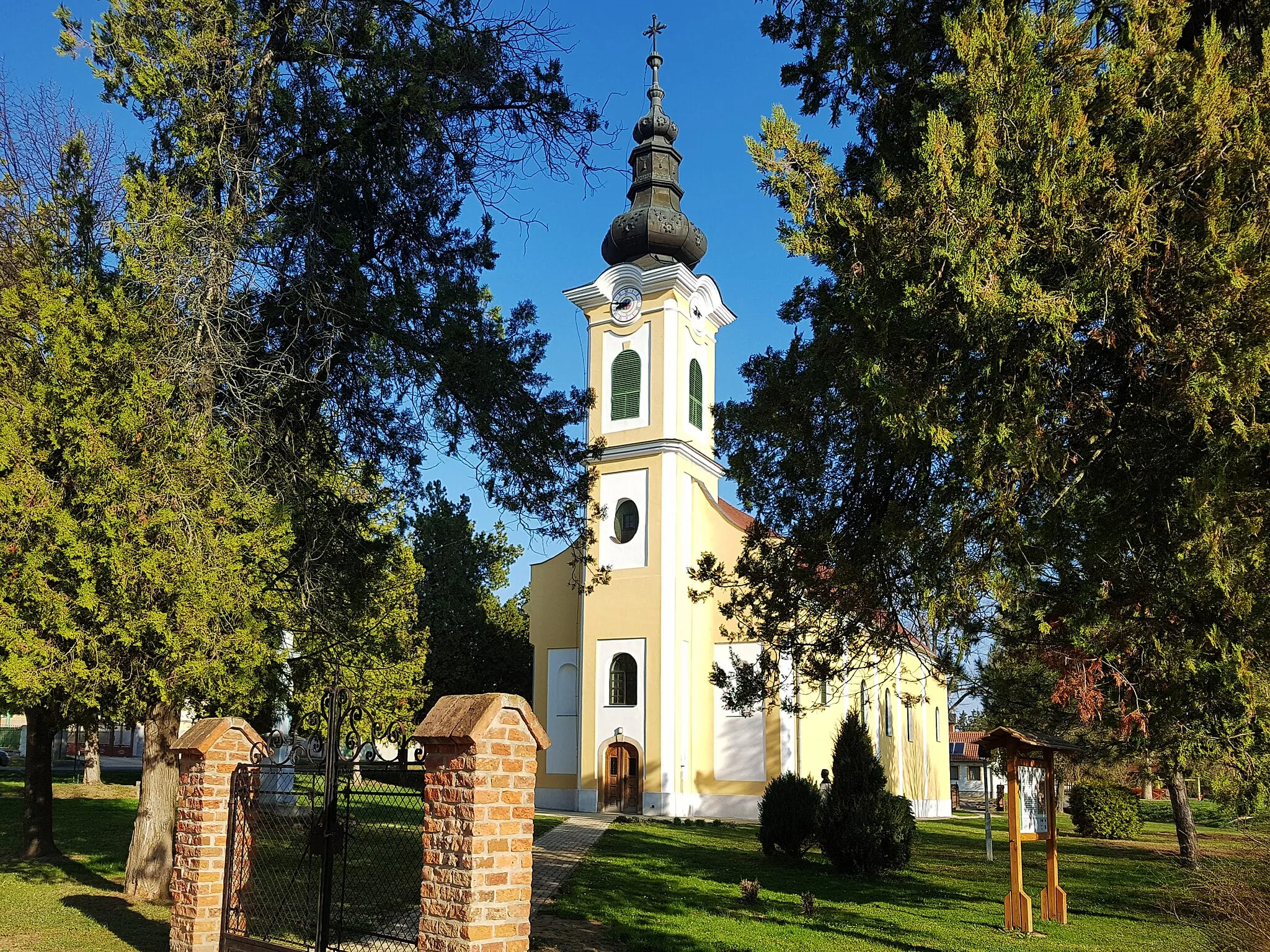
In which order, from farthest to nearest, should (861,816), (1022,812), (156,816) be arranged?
(861,816) < (1022,812) < (156,816)

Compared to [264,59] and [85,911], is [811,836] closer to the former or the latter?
[85,911]

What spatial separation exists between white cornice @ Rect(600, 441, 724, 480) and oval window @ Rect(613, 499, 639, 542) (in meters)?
1.38

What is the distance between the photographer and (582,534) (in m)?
11.6

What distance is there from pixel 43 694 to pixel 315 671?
7769 mm

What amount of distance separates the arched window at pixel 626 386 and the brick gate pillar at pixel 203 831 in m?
22.6

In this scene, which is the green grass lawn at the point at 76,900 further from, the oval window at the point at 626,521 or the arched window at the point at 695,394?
the arched window at the point at 695,394

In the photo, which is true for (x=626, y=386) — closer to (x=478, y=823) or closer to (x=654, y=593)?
(x=654, y=593)

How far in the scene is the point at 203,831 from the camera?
7.36 meters

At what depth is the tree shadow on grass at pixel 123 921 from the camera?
9016 mm

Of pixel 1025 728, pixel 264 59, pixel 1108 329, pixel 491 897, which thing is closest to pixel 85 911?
pixel 491 897

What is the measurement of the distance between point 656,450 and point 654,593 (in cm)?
418

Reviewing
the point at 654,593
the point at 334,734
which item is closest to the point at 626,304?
the point at 654,593

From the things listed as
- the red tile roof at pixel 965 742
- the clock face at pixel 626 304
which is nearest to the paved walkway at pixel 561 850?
the clock face at pixel 626 304

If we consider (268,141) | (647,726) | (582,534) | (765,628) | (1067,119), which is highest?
(268,141)
